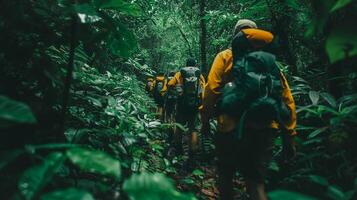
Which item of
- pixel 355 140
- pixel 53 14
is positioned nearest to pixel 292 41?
pixel 355 140

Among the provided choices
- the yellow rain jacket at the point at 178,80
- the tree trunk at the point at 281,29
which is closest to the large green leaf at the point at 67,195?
the tree trunk at the point at 281,29

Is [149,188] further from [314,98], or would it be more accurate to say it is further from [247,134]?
[314,98]

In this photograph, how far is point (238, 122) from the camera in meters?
3.32

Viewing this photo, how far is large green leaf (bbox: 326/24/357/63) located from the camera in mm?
1635

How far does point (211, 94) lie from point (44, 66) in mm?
1728

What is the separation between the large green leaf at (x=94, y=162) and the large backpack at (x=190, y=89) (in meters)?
5.35

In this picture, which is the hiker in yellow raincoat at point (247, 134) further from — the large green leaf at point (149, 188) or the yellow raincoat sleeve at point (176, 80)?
the yellow raincoat sleeve at point (176, 80)

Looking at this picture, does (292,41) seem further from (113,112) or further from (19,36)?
(19,36)

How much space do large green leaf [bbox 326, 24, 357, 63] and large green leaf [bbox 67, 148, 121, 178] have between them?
3.66 feet

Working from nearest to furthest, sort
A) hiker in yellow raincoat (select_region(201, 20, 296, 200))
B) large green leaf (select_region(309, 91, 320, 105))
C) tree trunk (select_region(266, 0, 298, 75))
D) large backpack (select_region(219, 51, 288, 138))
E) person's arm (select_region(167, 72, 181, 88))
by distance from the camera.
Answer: large backpack (select_region(219, 51, 288, 138)) → hiker in yellow raincoat (select_region(201, 20, 296, 200)) → large green leaf (select_region(309, 91, 320, 105)) → tree trunk (select_region(266, 0, 298, 75)) → person's arm (select_region(167, 72, 181, 88))

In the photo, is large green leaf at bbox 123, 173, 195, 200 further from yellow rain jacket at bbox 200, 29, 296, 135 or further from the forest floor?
the forest floor

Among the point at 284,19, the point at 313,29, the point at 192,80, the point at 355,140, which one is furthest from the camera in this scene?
the point at 192,80

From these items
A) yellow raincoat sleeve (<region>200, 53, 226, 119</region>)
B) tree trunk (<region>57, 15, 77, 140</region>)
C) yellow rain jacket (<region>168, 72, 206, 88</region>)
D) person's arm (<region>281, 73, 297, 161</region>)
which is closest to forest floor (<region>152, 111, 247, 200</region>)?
yellow raincoat sleeve (<region>200, 53, 226, 119</region>)

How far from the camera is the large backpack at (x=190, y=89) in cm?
700
